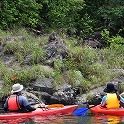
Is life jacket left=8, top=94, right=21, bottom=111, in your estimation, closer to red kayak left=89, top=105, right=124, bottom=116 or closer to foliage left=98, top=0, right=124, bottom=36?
red kayak left=89, top=105, right=124, bottom=116

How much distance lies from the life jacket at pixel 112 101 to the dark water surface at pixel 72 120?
405mm

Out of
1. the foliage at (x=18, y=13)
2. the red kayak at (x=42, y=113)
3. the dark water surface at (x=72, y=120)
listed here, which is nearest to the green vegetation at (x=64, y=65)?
the foliage at (x=18, y=13)

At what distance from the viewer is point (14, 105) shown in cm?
1027

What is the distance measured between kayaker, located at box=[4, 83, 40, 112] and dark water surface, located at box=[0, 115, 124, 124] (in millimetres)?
356

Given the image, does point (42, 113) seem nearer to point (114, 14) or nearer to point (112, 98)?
point (112, 98)

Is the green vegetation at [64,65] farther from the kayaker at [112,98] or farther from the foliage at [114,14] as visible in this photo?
the foliage at [114,14]

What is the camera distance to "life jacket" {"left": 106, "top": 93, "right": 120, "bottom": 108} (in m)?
11.0

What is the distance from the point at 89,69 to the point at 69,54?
3.31 ft

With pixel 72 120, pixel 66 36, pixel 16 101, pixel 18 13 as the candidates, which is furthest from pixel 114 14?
pixel 16 101

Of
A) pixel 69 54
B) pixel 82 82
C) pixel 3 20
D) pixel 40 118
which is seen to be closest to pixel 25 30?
pixel 3 20

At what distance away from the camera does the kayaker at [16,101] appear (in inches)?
402

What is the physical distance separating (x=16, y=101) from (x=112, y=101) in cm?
272

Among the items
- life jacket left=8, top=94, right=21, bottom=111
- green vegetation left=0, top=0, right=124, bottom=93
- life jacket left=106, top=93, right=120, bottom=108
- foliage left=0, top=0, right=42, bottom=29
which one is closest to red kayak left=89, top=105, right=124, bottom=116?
life jacket left=106, top=93, right=120, bottom=108

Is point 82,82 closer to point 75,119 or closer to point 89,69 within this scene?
point 89,69
